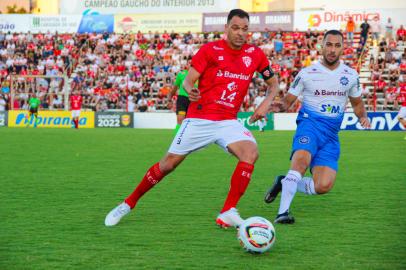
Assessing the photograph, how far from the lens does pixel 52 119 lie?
37938 millimetres

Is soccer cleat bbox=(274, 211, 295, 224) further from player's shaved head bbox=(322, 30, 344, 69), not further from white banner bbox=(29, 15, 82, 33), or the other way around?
white banner bbox=(29, 15, 82, 33)

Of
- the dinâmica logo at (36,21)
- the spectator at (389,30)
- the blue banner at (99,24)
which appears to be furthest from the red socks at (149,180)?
the dinâmica logo at (36,21)

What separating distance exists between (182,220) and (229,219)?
0.79m

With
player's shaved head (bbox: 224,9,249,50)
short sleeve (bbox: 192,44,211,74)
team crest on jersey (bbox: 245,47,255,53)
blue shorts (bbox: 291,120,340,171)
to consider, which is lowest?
blue shorts (bbox: 291,120,340,171)

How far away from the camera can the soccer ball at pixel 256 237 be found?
5711 mm

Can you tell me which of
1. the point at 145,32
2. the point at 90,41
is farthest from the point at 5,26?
the point at 145,32

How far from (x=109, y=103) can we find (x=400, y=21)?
16553 millimetres

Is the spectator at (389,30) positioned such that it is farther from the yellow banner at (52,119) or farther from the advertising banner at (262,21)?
the yellow banner at (52,119)

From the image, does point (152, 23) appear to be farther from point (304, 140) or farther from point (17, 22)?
point (304, 140)

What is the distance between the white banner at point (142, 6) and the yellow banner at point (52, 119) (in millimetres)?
11816

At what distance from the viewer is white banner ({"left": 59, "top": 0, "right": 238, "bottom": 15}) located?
45812 mm

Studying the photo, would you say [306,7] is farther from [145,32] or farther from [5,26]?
[5,26]

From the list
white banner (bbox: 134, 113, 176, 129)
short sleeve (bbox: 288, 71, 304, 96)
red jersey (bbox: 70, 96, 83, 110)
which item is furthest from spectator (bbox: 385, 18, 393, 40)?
short sleeve (bbox: 288, 71, 304, 96)

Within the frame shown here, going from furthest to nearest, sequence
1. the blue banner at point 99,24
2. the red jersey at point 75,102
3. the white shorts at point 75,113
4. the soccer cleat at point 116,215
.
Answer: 1. the blue banner at point 99,24
2. the white shorts at point 75,113
3. the red jersey at point 75,102
4. the soccer cleat at point 116,215
